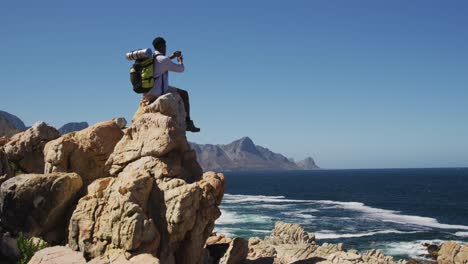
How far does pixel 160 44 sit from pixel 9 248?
822 centimetres

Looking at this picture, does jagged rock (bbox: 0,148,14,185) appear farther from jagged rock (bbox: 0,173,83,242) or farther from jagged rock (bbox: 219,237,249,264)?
jagged rock (bbox: 219,237,249,264)

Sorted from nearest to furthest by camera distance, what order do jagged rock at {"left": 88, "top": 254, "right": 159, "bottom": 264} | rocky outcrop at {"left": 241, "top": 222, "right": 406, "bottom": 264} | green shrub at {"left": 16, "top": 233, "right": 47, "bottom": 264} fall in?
jagged rock at {"left": 88, "top": 254, "right": 159, "bottom": 264} → green shrub at {"left": 16, "top": 233, "right": 47, "bottom": 264} → rocky outcrop at {"left": 241, "top": 222, "right": 406, "bottom": 264}

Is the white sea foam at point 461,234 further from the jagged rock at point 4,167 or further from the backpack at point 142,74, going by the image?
the jagged rock at point 4,167

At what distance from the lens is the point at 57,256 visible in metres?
14.0

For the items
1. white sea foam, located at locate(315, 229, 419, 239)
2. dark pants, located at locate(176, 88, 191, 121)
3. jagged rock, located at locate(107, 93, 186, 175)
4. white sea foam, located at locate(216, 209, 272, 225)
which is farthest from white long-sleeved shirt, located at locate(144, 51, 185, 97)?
white sea foam, located at locate(216, 209, 272, 225)

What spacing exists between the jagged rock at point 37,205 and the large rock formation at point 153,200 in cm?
197

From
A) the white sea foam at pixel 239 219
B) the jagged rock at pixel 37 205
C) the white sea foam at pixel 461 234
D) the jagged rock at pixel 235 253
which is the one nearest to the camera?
the jagged rock at pixel 37 205

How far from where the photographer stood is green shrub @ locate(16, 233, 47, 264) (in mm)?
14867

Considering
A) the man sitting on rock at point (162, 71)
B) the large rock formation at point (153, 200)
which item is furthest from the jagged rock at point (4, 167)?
the man sitting on rock at point (162, 71)

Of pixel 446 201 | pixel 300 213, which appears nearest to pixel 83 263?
pixel 300 213

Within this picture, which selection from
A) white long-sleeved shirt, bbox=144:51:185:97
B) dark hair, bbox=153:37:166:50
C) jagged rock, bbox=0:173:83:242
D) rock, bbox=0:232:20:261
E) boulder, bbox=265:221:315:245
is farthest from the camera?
boulder, bbox=265:221:315:245

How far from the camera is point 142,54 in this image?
15094mm

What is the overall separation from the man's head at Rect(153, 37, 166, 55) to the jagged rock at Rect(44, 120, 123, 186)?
5.46 meters

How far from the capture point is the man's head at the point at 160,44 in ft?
51.2
